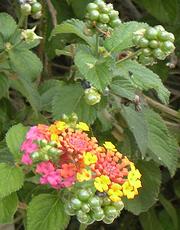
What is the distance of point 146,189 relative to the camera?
162 cm

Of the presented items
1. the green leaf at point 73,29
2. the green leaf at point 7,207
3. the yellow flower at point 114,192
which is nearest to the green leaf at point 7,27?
the green leaf at point 73,29

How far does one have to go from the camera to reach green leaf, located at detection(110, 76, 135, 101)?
1.23 metres

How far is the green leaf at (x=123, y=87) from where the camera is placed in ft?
4.04

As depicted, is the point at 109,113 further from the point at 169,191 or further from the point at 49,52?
the point at 169,191

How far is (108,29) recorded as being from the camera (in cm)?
120

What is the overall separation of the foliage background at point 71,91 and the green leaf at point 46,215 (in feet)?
0.35

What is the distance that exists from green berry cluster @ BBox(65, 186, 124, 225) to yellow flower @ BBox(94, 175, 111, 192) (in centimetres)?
2

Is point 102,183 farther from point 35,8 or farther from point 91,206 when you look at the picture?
point 35,8

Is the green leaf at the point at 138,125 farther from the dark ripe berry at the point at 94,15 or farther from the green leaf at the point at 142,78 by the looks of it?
the dark ripe berry at the point at 94,15

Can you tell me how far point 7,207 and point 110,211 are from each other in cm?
21

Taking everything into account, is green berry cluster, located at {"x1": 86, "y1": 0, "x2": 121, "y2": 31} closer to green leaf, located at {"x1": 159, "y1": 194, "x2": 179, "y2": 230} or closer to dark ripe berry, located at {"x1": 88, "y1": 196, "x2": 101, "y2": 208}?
dark ripe berry, located at {"x1": 88, "y1": 196, "x2": 101, "y2": 208}

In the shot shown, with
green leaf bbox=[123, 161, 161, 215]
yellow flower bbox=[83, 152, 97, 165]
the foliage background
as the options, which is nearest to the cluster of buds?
yellow flower bbox=[83, 152, 97, 165]

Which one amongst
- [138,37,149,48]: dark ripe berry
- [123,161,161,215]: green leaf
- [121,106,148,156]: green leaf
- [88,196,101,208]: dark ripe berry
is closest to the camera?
[88,196,101,208]: dark ripe berry

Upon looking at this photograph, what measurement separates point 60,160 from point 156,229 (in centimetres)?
110
